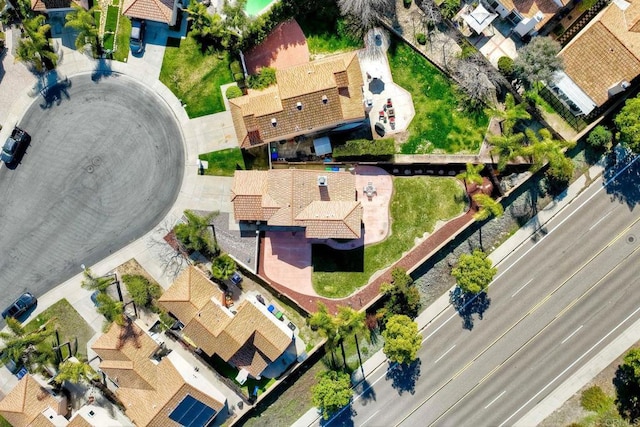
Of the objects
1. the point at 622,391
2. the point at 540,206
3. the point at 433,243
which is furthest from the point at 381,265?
the point at 622,391

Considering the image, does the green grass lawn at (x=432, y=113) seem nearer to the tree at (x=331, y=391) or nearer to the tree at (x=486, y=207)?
the tree at (x=486, y=207)

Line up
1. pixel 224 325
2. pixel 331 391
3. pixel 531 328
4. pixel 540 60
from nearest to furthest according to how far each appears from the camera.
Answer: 1. pixel 540 60
2. pixel 331 391
3. pixel 224 325
4. pixel 531 328

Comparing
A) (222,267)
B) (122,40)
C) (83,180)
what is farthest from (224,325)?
(122,40)

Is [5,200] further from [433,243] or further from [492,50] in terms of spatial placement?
[492,50]

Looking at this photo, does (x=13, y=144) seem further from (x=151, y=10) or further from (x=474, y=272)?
(x=474, y=272)

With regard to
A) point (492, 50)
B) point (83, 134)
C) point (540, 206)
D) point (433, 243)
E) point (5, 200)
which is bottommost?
point (5, 200)

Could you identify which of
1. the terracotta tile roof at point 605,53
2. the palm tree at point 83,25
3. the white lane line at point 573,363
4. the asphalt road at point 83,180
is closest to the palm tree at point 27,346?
the asphalt road at point 83,180

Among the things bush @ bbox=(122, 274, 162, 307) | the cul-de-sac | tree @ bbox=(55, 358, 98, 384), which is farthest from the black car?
bush @ bbox=(122, 274, 162, 307)
